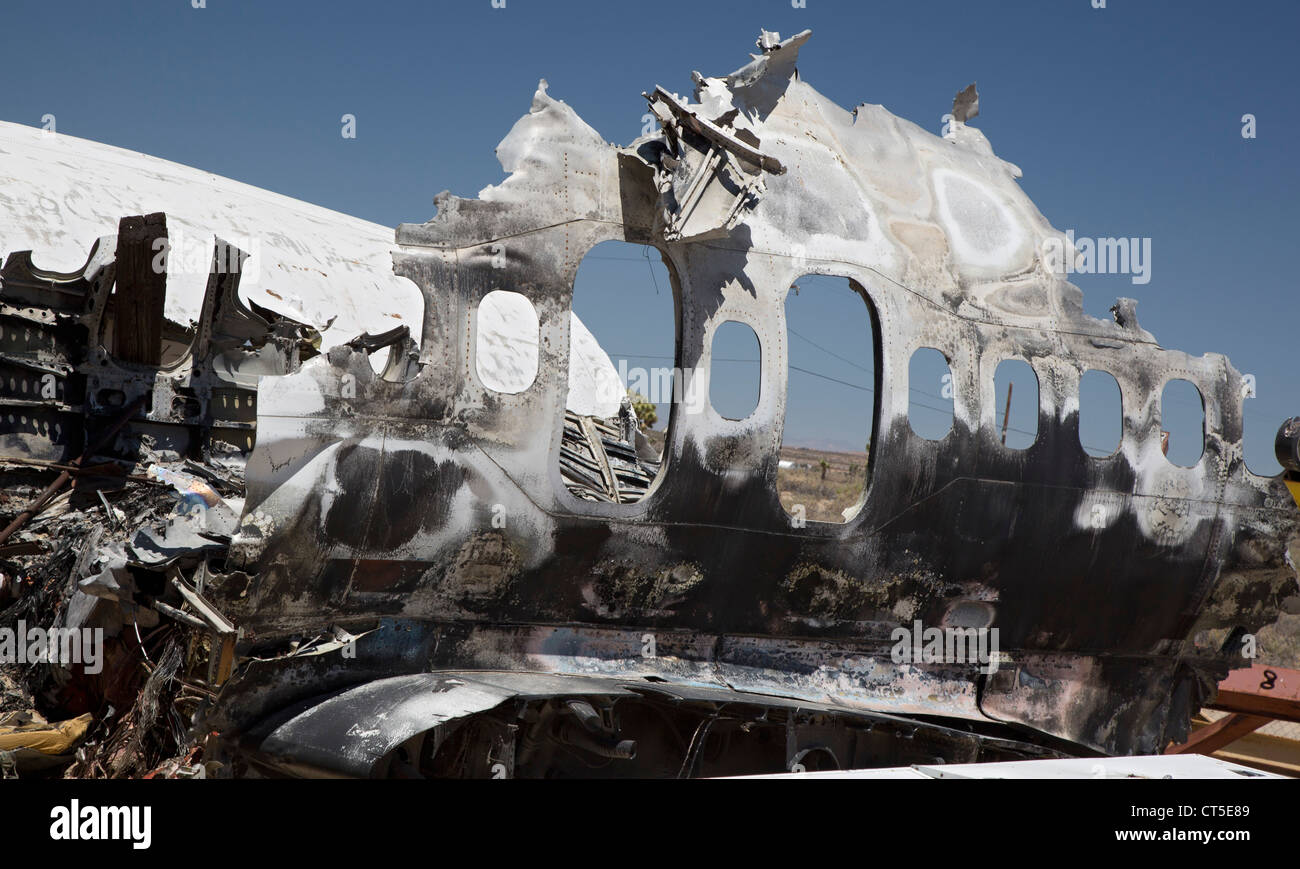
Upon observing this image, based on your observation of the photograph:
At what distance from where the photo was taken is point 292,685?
7.01 meters

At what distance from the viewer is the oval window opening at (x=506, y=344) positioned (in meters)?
19.3

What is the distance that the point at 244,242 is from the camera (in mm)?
17953

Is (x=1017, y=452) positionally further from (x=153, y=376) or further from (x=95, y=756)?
(x=153, y=376)

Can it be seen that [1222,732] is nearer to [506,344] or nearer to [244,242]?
[506,344]

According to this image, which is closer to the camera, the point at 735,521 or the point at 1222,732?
the point at 735,521

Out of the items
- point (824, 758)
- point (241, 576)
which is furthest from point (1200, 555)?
point (241, 576)

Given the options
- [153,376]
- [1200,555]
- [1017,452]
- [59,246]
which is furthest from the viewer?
[59,246]

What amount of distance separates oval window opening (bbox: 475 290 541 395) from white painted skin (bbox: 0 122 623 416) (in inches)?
1.2

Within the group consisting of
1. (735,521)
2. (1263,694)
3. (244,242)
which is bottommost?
(1263,694)

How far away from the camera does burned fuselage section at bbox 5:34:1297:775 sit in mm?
6941

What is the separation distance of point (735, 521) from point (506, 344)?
42.8 ft

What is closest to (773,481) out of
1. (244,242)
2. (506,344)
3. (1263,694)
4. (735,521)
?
(735,521)

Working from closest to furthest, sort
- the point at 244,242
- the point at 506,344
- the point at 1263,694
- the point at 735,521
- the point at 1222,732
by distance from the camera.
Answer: the point at 735,521
the point at 1263,694
the point at 1222,732
the point at 244,242
the point at 506,344
